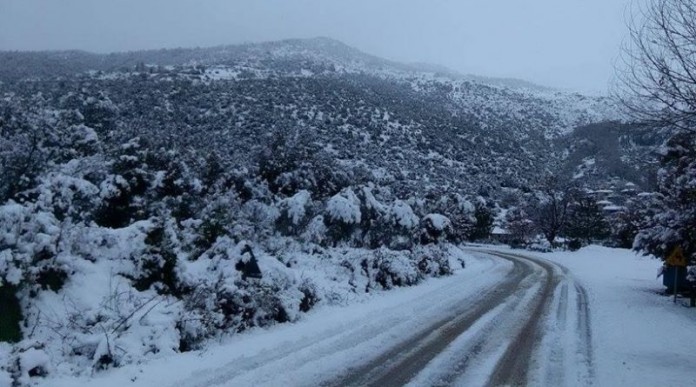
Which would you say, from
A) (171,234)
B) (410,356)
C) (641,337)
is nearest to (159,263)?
(171,234)

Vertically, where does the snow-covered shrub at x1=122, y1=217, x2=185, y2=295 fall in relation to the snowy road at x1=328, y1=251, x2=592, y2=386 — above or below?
above

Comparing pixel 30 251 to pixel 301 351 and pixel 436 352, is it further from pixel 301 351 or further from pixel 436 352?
pixel 436 352

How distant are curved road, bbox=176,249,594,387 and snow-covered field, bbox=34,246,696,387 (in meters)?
0.03

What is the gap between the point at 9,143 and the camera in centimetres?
1476

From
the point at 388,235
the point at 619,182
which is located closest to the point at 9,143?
the point at 388,235

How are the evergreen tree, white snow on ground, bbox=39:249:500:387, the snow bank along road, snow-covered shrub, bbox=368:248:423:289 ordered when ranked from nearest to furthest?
white snow on ground, bbox=39:249:500:387 < the snow bank along road < snow-covered shrub, bbox=368:248:423:289 < the evergreen tree

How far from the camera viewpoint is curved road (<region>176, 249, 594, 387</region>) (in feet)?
23.8

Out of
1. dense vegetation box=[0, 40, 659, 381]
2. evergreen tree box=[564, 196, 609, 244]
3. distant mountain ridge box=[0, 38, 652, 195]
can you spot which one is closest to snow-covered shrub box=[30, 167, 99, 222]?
dense vegetation box=[0, 40, 659, 381]

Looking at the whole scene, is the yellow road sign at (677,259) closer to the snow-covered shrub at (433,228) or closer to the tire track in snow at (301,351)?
the tire track in snow at (301,351)

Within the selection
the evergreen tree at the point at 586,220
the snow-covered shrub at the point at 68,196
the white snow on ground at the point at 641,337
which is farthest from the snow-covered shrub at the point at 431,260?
the evergreen tree at the point at 586,220

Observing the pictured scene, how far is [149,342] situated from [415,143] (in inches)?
2795

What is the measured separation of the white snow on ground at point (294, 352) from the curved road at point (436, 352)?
17mm

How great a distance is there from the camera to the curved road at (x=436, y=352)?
725 centimetres

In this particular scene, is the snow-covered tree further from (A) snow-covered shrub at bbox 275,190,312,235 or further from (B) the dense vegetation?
(A) snow-covered shrub at bbox 275,190,312,235
